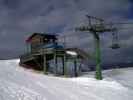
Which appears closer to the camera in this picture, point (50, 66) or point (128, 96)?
point (128, 96)

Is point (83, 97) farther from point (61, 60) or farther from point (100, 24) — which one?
point (61, 60)

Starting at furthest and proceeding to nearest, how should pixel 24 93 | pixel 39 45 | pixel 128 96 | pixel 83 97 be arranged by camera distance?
pixel 39 45 < pixel 128 96 < pixel 83 97 < pixel 24 93

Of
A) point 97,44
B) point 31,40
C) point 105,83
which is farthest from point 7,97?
point 31,40

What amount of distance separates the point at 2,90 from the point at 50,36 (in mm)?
23330

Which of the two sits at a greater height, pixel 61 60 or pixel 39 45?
pixel 39 45

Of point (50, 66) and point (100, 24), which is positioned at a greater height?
point (100, 24)

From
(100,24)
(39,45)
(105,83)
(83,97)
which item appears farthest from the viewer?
(39,45)

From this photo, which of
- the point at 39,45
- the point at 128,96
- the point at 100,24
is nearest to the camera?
the point at 128,96

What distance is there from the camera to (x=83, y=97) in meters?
16.9

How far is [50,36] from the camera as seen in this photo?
38094 mm

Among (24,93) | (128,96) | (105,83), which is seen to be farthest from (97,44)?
(24,93)

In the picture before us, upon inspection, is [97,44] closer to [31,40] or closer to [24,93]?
[31,40]

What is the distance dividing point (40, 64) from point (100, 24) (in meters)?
13.8

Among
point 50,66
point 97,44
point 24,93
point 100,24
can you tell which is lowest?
point 50,66
